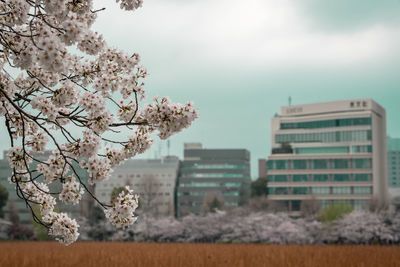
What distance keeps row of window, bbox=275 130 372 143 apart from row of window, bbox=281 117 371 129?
161cm

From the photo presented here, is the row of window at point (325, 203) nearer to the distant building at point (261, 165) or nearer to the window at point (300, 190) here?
the window at point (300, 190)

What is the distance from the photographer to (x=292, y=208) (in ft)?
368

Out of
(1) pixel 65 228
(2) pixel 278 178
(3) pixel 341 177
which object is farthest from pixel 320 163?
(1) pixel 65 228

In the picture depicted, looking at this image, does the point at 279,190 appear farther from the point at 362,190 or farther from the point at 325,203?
the point at 362,190

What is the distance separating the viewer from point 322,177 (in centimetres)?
11156

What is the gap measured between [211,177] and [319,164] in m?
37.1

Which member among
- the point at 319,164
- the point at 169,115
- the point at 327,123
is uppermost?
the point at 327,123

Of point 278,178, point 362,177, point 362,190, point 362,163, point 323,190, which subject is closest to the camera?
point 362,190

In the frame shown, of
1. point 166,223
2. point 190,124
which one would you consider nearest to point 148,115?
point 190,124

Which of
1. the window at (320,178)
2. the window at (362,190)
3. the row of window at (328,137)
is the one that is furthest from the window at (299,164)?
the window at (362,190)

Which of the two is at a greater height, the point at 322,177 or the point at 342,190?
the point at 322,177

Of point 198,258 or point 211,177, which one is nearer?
point 198,258

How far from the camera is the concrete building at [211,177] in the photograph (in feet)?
454

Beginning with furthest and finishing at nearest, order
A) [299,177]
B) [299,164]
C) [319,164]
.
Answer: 1. [299,164]
2. [299,177]
3. [319,164]
